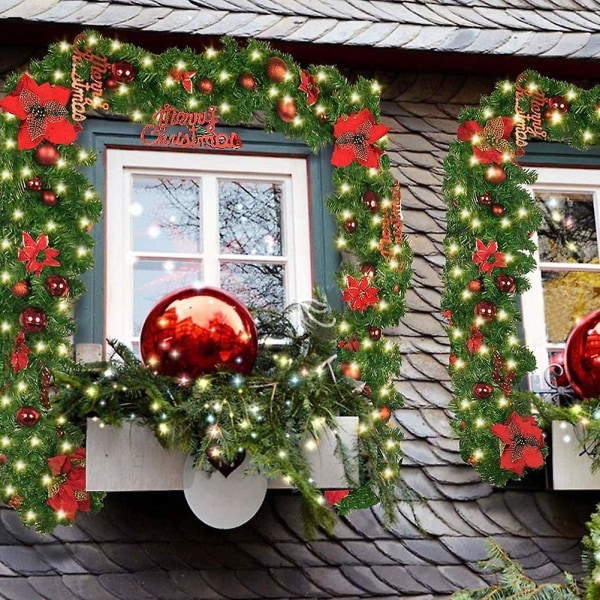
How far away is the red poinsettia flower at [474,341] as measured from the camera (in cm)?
614

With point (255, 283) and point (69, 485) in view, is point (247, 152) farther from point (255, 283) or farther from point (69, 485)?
point (69, 485)

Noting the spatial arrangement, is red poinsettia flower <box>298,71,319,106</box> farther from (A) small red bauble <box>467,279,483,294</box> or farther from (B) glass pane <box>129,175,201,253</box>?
(A) small red bauble <box>467,279,483,294</box>

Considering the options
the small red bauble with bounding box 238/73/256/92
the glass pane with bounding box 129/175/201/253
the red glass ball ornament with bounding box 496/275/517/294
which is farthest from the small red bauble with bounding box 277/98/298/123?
the red glass ball ornament with bounding box 496/275/517/294

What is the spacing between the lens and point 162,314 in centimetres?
535

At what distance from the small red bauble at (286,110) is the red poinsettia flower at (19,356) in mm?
1564

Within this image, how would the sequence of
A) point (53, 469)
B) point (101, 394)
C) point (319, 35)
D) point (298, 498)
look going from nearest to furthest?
point (101, 394), point (53, 469), point (298, 498), point (319, 35)

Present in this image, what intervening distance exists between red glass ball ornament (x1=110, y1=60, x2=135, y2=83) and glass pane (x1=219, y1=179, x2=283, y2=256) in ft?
2.38

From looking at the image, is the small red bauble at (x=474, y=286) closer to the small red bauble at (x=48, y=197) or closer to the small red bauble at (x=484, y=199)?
the small red bauble at (x=484, y=199)

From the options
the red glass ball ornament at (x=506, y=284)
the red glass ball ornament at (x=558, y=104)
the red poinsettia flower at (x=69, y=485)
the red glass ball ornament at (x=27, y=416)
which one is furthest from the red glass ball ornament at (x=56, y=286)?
the red glass ball ornament at (x=558, y=104)

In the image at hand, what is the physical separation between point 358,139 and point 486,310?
952mm

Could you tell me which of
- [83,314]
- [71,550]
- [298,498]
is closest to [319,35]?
[83,314]

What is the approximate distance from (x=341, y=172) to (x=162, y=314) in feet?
4.14

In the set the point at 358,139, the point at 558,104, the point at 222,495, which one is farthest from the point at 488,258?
the point at 222,495

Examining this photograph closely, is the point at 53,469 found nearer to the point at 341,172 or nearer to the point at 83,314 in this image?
the point at 83,314
